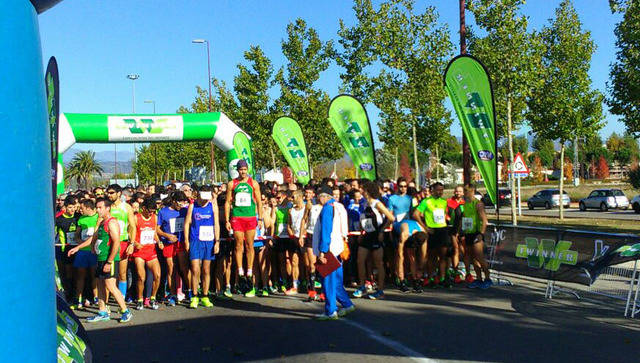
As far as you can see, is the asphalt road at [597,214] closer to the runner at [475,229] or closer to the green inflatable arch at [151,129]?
the green inflatable arch at [151,129]

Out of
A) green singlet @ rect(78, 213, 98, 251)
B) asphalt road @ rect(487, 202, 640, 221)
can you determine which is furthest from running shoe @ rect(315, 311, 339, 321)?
asphalt road @ rect(487, 202, 640, 221)

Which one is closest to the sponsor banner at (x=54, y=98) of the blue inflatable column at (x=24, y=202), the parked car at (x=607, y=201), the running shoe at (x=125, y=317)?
the blue inflatable column at (x=24, y=202)

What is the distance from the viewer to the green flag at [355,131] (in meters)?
16.5

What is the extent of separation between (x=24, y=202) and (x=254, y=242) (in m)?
9.23

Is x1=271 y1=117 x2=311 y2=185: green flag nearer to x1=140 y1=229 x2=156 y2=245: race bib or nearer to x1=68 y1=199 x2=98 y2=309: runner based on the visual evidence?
x1=140 y1=229 x2=156 y2=245: race bib

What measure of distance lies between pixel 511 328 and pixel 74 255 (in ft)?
23.9

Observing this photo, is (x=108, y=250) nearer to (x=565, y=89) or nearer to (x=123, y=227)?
(x=123, y=227)

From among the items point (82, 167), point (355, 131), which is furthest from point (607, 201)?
point (82, 167)

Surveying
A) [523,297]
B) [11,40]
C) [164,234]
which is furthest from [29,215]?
[523,297]

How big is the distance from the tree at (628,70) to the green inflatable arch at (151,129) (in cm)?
1334

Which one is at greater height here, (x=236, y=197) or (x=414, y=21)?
(x=414, y=21)

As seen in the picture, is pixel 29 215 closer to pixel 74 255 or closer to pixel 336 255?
pixel 336 255

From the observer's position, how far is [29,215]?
217 cm

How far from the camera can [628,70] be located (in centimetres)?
1991
